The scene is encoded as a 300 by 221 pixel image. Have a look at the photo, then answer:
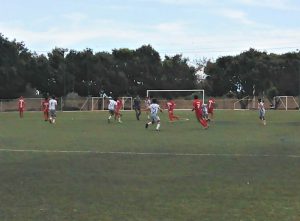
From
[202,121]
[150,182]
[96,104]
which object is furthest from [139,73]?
[150,182]

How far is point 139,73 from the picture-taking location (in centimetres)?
8600

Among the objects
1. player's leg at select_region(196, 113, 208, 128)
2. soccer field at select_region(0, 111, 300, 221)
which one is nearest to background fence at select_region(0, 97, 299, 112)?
player's leg at select_region(196, 113, 208, 128)

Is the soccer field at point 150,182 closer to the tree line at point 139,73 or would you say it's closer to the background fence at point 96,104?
the background fence at point 96,104

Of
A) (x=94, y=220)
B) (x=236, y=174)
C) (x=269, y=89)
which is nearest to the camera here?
(x=94, y=220)

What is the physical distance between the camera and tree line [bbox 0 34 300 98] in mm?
79562

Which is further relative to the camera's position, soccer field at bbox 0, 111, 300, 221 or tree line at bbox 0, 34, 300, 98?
tree line at bbox 0, 34, 300, 98

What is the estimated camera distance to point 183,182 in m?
10.2

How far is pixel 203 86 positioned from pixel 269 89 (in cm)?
1097

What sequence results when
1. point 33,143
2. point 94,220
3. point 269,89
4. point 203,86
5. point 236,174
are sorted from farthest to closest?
point 203,86, point 269,89, point 33,143, point 236,174, point 94,220

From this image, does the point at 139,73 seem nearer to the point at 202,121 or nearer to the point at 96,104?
the point at 96,104

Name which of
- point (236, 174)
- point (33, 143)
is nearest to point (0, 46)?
point (33, 143)

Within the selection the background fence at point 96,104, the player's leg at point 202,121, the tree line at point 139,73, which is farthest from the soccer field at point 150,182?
the tree line at point 139,73

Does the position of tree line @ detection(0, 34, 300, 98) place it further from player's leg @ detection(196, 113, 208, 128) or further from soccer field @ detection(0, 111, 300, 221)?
soccer field @ detection(0, 111, 300, 221)

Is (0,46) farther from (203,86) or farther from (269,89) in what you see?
(269,89)
